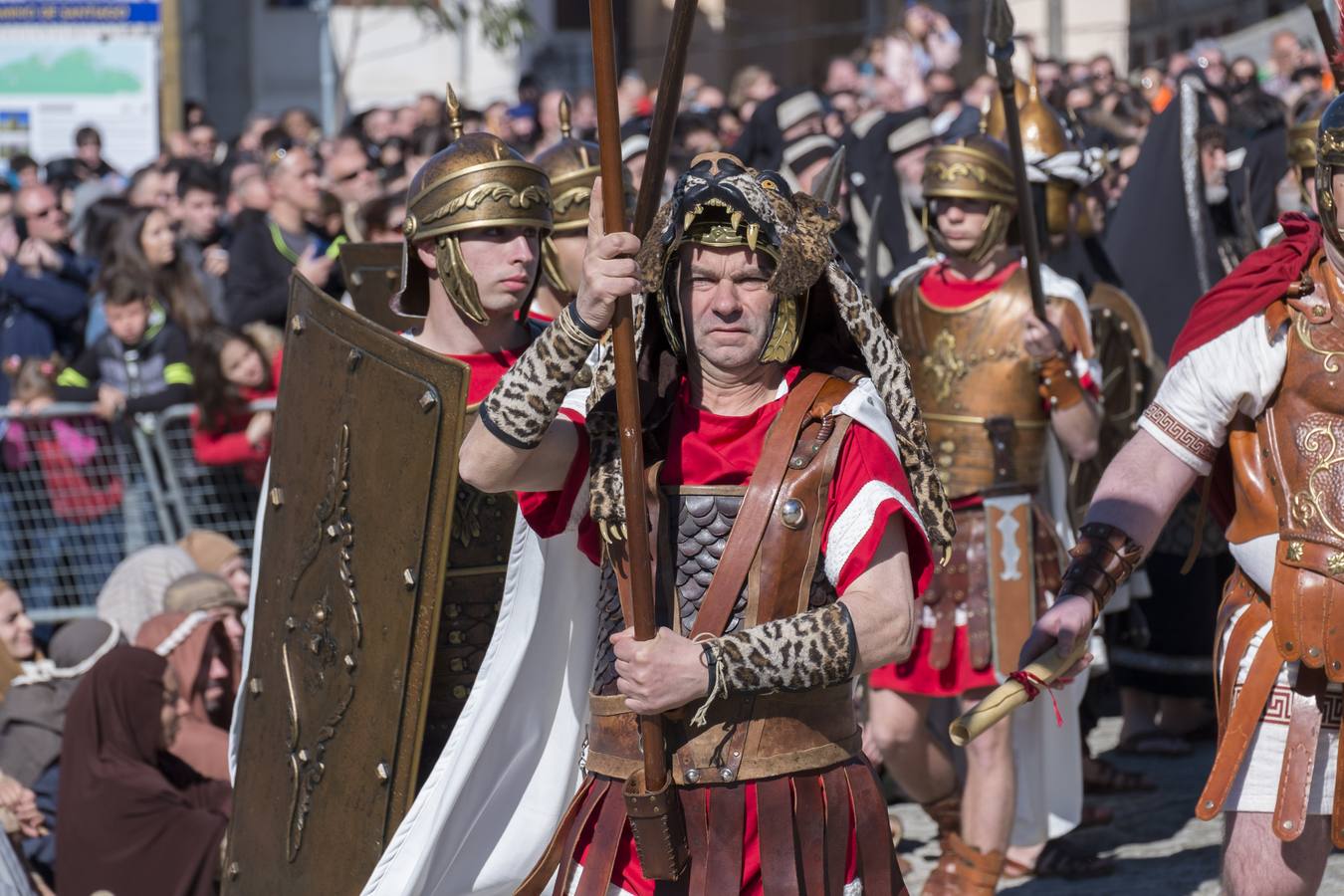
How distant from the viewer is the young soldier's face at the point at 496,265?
14.3 ft

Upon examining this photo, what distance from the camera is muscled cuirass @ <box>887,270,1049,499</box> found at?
578 cm

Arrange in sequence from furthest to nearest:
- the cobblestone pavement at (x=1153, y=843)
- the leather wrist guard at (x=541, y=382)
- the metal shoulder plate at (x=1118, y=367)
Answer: the metal shoulder plate at (x=1118, y=367) < the cobblestone pavement at (x=1153, y=843) < the leather wrist guard at (x=541, y=382)

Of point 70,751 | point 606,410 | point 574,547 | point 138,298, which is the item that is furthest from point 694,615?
point 138,298

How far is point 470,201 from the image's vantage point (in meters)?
4.33

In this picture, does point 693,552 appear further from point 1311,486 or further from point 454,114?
point 454,114

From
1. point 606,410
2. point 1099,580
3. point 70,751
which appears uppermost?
point 606,410

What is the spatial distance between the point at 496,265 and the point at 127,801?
2.37m

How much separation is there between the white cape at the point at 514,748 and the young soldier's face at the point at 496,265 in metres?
0.56

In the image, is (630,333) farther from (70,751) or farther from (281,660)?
A: (70,751)

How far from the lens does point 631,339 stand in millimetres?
3322

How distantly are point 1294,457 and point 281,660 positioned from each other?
2.08m

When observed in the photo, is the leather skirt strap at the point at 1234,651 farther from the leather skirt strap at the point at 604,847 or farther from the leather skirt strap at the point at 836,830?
the leather skirt strap at the point at 604,847

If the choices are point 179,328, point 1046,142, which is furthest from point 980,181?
point 179,328

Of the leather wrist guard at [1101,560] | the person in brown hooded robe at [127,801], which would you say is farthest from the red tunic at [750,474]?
the person in brown hooded robe at [127,801]
